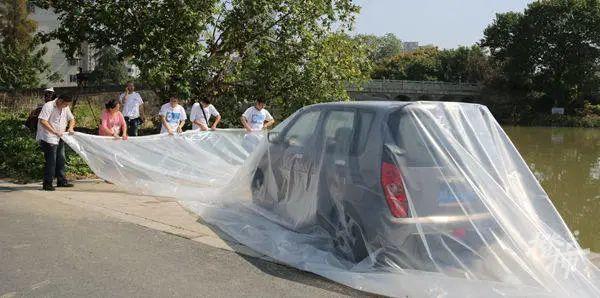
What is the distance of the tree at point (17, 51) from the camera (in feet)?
161

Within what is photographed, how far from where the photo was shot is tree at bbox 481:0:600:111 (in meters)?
64.6

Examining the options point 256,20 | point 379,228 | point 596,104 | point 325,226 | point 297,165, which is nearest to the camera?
point 379,228

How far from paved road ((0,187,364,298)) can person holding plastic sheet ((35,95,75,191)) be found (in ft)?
6.38

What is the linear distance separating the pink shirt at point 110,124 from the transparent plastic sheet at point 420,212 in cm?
431

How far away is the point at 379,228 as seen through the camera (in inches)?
206

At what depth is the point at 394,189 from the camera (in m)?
5.17

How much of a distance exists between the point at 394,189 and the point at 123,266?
2499 mm

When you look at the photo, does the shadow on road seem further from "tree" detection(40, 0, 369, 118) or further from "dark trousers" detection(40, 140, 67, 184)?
"tree" detection(40, 0, 369, 118)

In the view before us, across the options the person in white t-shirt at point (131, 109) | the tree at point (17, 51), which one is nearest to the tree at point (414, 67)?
the tree at point (17, 51)

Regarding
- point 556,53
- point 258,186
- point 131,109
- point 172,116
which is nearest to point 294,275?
point 258,186

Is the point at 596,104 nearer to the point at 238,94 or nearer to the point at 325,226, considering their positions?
the point at 238,94

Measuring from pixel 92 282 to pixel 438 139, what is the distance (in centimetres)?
317

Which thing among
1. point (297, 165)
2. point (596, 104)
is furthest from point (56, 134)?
point (596, 104)

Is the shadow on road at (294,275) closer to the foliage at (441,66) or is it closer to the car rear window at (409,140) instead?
the car rear window at (409,140)
